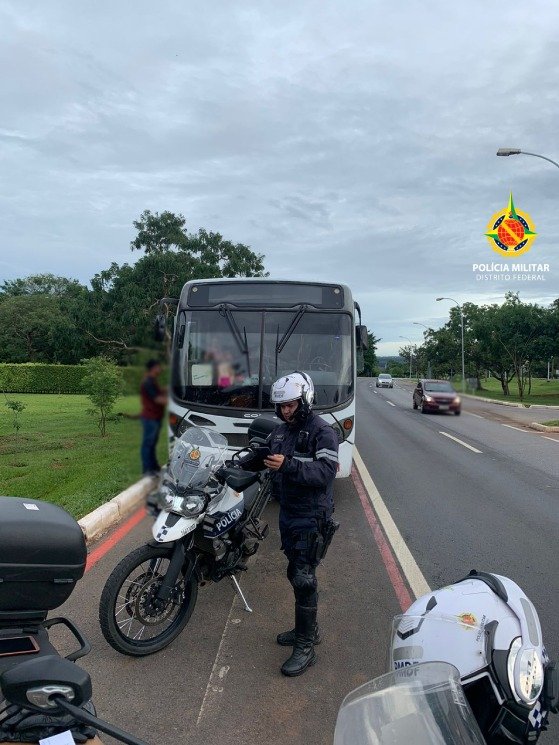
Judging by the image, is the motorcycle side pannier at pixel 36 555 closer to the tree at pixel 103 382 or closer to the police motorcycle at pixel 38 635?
the police motorcycle at pixel 38 635

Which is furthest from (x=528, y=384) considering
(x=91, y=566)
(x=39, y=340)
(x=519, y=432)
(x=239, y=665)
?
(x=519, y=432)

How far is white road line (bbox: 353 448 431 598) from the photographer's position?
15.7ft

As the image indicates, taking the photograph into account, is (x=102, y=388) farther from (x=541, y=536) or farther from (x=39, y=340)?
(x=541, y=536)

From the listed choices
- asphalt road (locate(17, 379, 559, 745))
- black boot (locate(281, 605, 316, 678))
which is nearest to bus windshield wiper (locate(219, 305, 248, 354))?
asphalt road (locate(17, 379, 559, 745))

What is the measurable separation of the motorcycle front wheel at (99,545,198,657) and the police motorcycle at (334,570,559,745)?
1514 millimetres

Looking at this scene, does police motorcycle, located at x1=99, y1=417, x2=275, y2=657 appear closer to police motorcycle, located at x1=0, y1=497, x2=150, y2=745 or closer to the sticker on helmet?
police motorcycle, located at x1=0, y1=497, x2=150, y2=745

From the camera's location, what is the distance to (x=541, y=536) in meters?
6.27

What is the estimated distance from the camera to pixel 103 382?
37.9 inches

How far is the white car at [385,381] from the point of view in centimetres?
298

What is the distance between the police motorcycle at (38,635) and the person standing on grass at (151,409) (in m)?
0.85

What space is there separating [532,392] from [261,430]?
160cm

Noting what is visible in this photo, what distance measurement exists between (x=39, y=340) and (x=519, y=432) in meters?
16.6

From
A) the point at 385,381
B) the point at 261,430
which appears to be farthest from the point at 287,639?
the point at 385,381

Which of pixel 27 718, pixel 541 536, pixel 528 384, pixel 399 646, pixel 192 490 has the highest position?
pixel 528 384
